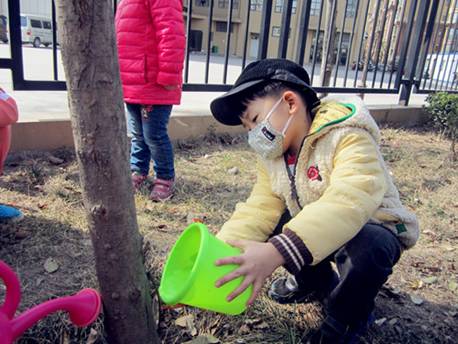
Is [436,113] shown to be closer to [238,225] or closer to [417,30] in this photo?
[417,30]

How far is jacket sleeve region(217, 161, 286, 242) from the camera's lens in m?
1.51

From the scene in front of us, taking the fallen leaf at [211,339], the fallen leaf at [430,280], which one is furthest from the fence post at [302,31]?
the fallen leaf at [211,339]

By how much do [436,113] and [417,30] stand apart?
1.09 m

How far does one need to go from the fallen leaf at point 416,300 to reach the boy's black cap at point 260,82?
916 millimetres

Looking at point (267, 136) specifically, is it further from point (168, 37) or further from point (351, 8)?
point (351, 8)

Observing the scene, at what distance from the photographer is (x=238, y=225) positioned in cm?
152

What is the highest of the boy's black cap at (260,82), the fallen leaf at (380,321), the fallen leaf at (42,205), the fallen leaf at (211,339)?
the boy's black cap at (260,82)

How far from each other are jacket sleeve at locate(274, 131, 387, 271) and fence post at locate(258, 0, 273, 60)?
297 centimetres

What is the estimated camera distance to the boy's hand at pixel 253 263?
1.07m

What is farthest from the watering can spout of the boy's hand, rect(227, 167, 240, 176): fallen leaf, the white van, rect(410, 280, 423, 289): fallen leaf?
the white van

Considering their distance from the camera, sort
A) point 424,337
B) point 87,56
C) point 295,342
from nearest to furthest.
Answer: point 87,56 < point 295,342 < point 424,337

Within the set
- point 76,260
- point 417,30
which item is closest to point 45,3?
point 417,30

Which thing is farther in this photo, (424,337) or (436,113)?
(436,113)

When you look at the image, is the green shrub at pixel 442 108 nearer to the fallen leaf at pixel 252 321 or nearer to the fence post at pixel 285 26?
the fence post at pixel 285 26
